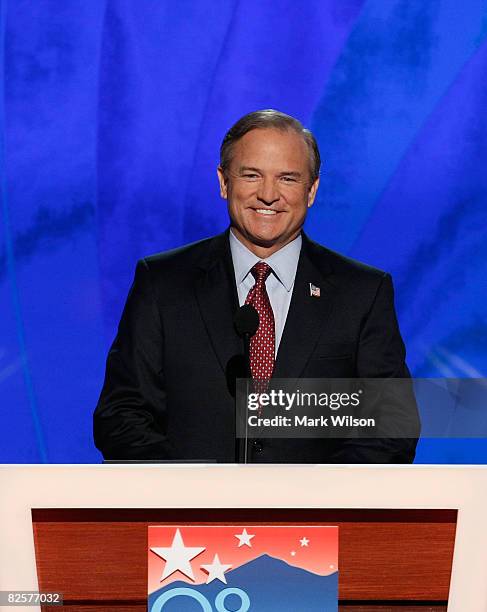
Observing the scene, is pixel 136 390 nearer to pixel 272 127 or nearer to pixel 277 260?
pixel 277 260

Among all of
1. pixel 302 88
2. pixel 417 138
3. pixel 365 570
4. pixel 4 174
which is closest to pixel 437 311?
pixel 417 138

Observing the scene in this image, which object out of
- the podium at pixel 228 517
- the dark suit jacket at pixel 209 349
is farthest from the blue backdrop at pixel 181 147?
the podium at pixel 228 517

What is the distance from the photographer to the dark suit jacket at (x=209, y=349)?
71.5 inches

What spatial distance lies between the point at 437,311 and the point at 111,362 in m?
0.94

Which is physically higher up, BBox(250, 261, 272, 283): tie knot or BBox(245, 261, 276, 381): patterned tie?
BBox(250, 261, 272, 283): tie knot

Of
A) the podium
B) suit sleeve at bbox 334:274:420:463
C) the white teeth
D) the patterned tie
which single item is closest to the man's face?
the white teeth

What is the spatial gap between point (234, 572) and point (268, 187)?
42.0 inches

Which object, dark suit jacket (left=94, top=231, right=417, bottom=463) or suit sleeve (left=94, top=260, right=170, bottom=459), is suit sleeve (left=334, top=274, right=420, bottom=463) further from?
suit sleeve (left=94, top=260, right=170, bottom=459)

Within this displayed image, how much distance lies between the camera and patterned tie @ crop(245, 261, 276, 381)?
1.82 m

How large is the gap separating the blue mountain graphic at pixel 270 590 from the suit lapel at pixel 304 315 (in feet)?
2.49

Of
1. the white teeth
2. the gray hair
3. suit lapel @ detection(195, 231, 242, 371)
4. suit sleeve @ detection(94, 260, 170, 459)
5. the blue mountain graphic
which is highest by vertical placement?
the gray hair

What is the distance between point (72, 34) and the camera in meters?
2.35

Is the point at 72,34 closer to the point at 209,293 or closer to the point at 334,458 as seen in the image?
the point at 209,293

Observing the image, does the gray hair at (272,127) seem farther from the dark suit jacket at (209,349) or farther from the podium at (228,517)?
the podium at (228,517)
